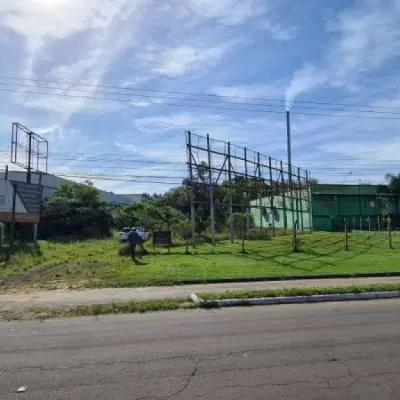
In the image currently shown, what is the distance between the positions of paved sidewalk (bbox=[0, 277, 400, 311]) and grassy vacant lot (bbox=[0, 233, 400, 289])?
3.05 feet

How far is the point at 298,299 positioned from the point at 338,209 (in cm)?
5134

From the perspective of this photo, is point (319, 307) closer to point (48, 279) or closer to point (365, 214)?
point (48, 279)

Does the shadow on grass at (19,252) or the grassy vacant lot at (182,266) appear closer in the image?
the grassy vacant lot at (182,266)

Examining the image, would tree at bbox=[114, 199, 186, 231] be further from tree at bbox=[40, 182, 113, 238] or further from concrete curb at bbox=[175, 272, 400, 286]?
concrete curb at bbox=[175, 272, 400, 286]

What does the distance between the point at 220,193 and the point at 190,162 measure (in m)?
6.55

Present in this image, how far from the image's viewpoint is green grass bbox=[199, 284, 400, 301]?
37.6 ft

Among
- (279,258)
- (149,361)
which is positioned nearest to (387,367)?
(149,361)

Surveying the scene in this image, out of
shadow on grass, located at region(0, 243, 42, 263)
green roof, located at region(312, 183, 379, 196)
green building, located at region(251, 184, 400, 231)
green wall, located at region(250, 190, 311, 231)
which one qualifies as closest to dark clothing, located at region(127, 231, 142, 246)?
shadow on grass, located at region(0, 243, 42, 263)

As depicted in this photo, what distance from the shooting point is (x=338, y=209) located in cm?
6041

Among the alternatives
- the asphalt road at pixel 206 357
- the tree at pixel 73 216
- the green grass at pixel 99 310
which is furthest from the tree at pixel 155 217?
the asphalt road at pixel 206 357

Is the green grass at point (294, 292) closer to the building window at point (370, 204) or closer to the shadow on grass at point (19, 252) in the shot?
the shadow on grass at point (19, 252)

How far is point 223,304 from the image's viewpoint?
35.8ft

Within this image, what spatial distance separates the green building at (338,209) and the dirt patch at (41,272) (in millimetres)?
34838

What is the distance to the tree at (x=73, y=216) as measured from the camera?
5134cm
